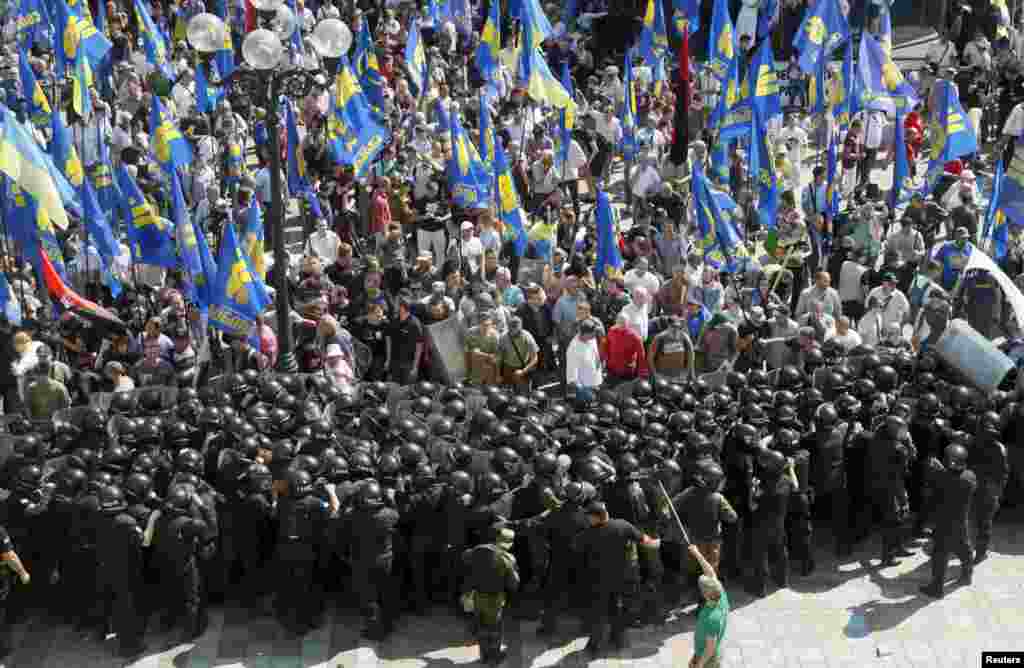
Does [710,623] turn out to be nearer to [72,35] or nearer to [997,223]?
[997,223]

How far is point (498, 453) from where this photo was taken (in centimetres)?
1410

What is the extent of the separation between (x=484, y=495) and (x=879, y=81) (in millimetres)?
10394

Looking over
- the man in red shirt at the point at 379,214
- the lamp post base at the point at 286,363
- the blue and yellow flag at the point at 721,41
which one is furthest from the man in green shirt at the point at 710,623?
the blue and yellow flag at the point at 721,41

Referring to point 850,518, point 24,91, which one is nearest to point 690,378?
point 850,518

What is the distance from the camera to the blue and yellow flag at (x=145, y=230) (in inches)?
739

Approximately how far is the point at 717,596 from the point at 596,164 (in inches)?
493

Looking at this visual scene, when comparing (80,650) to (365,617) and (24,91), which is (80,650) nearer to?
(365,617)

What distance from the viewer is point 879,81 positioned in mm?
21703

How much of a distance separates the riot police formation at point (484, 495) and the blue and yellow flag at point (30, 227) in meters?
3.16

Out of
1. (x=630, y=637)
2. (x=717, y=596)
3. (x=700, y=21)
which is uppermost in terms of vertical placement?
(x=700, y=21)

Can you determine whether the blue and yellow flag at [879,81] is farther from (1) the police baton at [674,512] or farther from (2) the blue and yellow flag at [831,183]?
(1) the police baton at [674,512]

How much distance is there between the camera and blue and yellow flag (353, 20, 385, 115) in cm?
2328

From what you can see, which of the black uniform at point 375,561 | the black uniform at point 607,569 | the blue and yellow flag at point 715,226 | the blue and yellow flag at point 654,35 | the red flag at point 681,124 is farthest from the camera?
the blue and yellow flag at point 654,35

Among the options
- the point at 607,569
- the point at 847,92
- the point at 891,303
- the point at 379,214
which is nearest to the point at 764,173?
the point at 847,92
